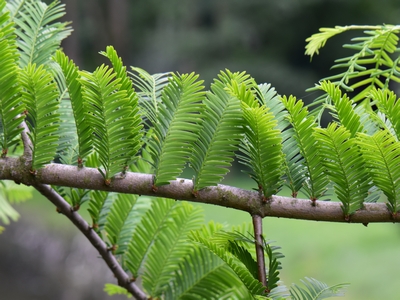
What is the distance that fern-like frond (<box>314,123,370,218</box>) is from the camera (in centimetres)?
43

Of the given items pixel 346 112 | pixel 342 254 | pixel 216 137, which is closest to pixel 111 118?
pixel 216 137

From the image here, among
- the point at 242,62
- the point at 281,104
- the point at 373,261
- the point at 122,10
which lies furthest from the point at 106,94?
the point at 122,10

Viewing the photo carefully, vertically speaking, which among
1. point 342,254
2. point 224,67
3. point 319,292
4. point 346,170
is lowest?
point 319,292

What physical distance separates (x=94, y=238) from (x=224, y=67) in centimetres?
951

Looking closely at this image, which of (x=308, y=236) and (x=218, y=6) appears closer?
(x=308, y=236)

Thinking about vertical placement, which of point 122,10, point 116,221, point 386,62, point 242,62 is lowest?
point 116,221

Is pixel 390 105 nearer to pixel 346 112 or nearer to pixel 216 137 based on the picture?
pixel 346 112

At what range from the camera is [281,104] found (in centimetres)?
48

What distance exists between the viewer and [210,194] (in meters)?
0.46

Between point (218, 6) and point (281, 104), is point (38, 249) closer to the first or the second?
point (281, 104)

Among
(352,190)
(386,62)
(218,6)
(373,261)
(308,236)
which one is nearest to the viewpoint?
(352,190)

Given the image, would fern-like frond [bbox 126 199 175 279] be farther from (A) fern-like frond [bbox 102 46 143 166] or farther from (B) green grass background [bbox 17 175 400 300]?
(B) green grass background [bbox 17 175 400 300]

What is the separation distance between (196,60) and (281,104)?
1014cm

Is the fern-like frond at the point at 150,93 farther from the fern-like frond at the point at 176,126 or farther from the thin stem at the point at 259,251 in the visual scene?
the thin stem at the point at 259,251
